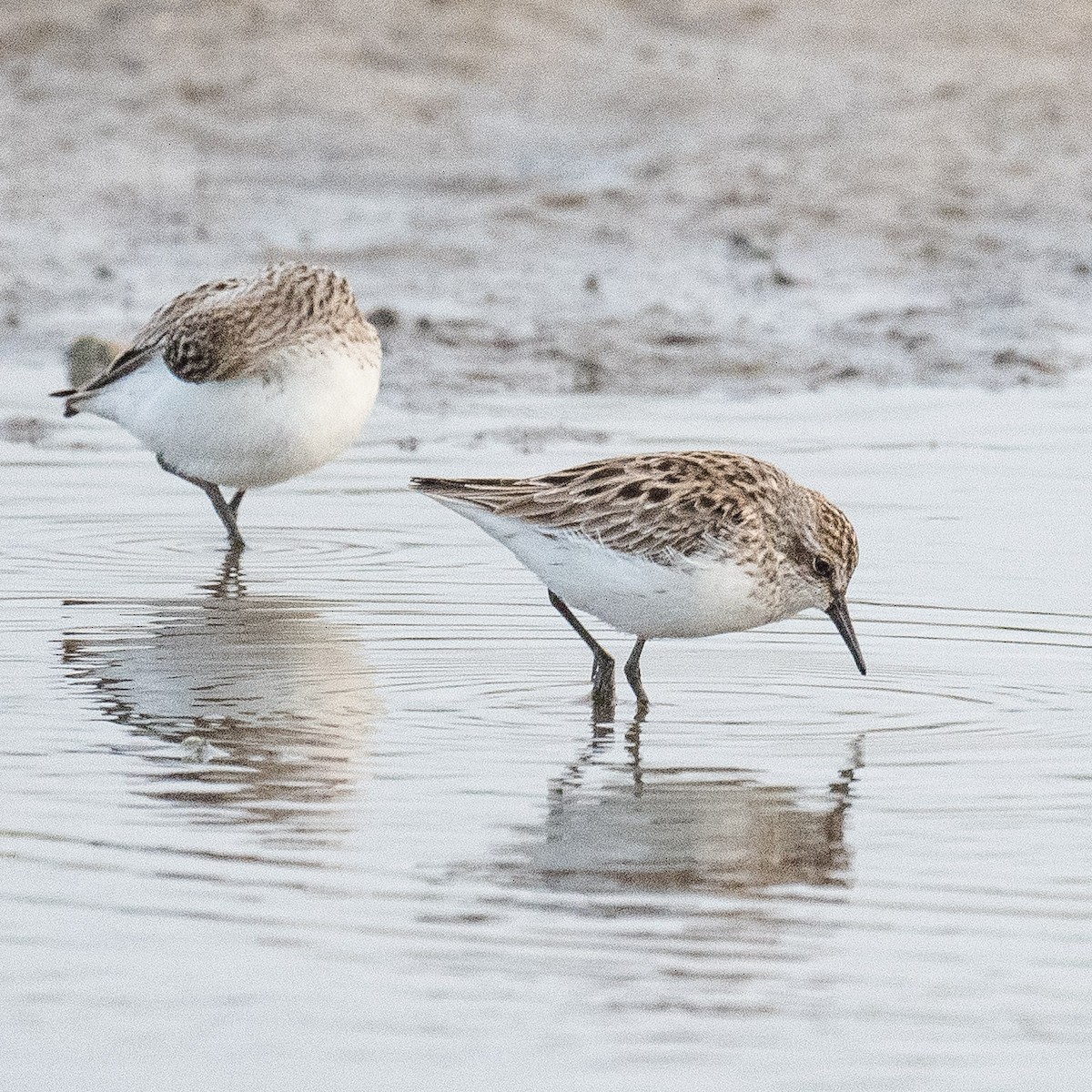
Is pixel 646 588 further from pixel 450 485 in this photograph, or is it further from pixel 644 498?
pixel 450 485

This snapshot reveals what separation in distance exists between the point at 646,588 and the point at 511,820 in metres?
→ 1.31

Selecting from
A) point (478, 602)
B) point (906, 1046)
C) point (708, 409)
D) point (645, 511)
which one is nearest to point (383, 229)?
point (708, 409)

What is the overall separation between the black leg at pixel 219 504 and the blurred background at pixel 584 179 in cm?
303

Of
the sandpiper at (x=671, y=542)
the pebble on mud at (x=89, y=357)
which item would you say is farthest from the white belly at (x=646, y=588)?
the pebble on mud at (x=89, y=357)

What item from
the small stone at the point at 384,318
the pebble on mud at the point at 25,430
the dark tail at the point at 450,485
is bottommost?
the pebble on mud at the point at 25,430

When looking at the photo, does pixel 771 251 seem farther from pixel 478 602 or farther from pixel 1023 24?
pixel 478 602

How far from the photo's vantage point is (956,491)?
11.1 meters

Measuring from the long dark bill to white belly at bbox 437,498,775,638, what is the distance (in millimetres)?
263

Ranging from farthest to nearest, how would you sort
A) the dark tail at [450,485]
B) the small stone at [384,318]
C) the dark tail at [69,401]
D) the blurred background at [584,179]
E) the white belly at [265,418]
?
the blurred background at [584,179], the small stone at [384,318], the dark tail at [69,401], the white belly at [265,418], the dark tail at [450,485]

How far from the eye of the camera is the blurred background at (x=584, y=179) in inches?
584

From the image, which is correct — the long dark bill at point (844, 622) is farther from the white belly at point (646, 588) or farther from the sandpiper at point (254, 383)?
the sandpiper at point (254, 383)

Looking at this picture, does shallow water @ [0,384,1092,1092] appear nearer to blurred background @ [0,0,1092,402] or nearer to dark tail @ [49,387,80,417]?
dark tail @ [49,387,80,417]

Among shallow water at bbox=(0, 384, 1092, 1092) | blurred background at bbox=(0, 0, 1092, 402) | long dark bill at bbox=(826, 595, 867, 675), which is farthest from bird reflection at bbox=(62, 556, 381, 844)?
blurred background at bbox=(0, 0, 1092, 402)

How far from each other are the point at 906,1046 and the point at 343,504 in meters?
6.59
